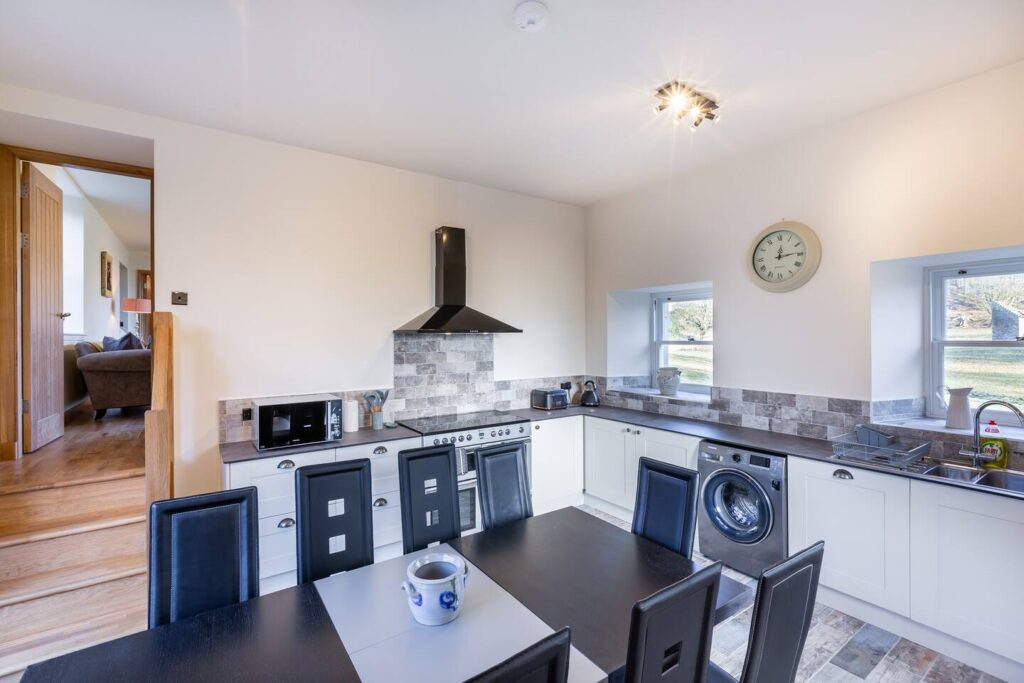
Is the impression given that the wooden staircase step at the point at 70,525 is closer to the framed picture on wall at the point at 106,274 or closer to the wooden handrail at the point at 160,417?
the wooden handrail at the point at 160,417

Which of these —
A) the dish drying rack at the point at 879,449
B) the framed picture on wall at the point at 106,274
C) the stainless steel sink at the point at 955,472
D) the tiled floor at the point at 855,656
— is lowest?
the tiled floor at the point at 855,656

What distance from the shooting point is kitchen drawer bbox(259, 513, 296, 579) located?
2.71m

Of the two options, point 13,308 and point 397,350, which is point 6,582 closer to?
point 13,308

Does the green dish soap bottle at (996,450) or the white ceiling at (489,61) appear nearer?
the white ceiling at (489,61)

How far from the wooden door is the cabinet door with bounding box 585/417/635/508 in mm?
4111

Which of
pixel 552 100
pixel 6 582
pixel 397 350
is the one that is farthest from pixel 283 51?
pixel 6 582

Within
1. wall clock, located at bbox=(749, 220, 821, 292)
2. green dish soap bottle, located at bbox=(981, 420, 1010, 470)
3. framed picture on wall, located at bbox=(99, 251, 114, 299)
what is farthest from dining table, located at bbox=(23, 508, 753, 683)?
framed picture on wall, located at bbox=(99, 251, 114, 299)

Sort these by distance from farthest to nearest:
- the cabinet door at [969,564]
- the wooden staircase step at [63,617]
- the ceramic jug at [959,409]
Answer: the ceramic jug at [959,409] → the wooden staircase step at [63,617] → the cabinet door at [969,564]

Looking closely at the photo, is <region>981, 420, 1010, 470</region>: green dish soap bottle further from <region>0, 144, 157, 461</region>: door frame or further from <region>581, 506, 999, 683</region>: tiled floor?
<region>0, 144, 157, 461</region>: door frame

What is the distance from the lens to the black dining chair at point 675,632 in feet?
3.07

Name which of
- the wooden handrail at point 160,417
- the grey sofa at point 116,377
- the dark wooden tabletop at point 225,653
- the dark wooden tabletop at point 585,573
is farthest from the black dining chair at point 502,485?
the grey sofa at point 116,377

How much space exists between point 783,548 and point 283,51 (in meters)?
3.73

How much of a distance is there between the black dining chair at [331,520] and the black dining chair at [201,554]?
21cm

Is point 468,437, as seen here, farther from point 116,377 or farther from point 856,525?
point 116,377
